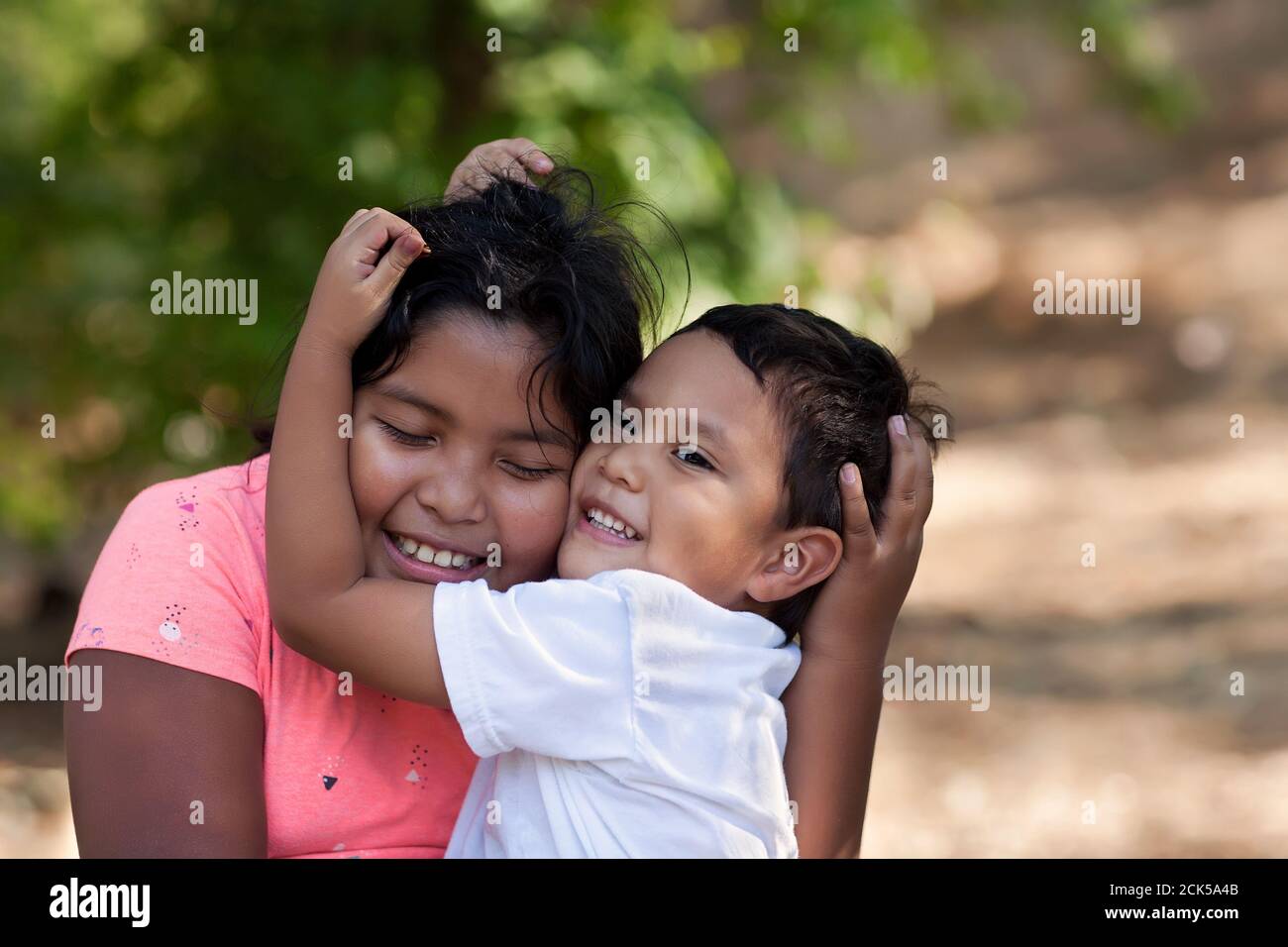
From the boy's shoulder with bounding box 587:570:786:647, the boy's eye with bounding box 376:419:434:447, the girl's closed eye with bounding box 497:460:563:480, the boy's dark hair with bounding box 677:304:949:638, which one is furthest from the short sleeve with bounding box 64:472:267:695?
the boy's dark hair with bounding box 677:304:949:638

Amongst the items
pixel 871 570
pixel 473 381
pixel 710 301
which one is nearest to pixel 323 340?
pixel 473 381

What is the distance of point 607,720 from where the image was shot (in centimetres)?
178

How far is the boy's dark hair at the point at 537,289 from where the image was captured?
6.24 ft

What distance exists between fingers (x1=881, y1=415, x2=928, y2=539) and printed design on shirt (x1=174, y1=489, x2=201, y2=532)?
3.17 feet

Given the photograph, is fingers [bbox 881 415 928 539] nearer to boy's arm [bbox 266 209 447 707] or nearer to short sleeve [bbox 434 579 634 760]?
short sleeve [bbox 434 579 634 760]

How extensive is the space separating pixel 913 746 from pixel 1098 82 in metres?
2.75

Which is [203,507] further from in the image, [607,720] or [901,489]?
[901,489]

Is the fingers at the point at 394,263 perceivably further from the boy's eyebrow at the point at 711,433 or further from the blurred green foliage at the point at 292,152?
the blurred green foliage at the point at 292,152

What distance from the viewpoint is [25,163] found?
14.4ft

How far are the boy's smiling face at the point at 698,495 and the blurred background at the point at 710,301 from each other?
3.14 feet

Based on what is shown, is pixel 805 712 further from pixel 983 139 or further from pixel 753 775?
pixel 983 139

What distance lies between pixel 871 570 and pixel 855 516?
3.4 inches
